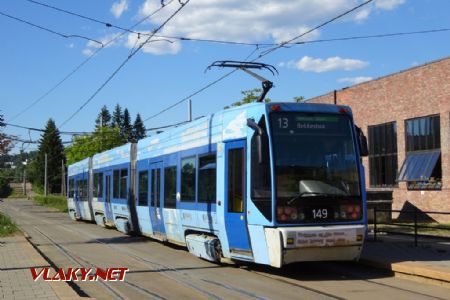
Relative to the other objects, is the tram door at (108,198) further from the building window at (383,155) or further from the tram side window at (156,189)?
the building window at (383,155)

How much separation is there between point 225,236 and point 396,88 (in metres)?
21.7

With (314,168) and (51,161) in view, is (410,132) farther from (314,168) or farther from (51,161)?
(51,161)

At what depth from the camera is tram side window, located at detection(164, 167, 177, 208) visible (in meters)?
15.1

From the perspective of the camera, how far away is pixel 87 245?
729 inches

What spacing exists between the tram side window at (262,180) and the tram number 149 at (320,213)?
2.74 ft

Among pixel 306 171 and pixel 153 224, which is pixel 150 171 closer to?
pixel 153 224

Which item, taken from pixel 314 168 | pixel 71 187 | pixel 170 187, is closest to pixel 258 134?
pixel 314 168

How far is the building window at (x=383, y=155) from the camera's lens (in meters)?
31.7

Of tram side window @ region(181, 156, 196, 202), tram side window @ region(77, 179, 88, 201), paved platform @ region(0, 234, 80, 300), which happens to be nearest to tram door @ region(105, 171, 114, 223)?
tram side window @ region(77, 179, 88, 201)

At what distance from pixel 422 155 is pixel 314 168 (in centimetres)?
2020

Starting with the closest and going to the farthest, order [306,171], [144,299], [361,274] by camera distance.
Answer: [144,299] < [306,171] < [361,274]

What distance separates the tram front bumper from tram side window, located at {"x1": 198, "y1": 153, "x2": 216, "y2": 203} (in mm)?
2284

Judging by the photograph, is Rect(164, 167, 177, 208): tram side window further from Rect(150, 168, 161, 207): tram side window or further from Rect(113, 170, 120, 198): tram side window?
Rect(113, 170, 120, 198): tram side window

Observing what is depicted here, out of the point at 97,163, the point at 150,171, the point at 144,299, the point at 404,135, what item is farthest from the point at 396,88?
the point at 144,299
